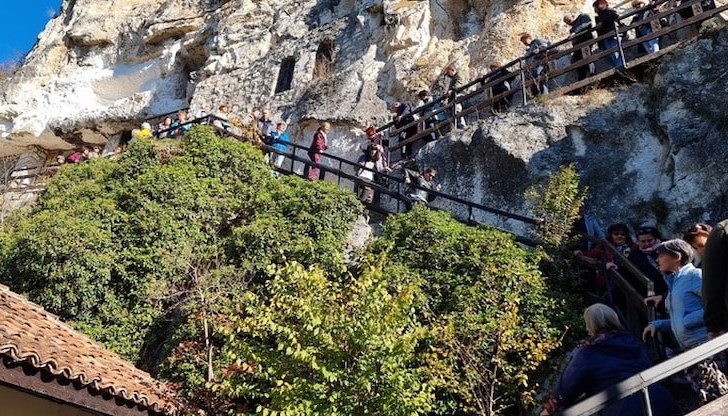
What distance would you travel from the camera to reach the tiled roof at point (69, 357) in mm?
6469

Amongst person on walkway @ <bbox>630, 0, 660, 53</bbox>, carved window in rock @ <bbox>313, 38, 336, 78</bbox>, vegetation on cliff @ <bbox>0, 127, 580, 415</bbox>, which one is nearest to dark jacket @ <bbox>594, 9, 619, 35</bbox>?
person on walkway @ <bbox>630, 0, 660, 53</bbox>

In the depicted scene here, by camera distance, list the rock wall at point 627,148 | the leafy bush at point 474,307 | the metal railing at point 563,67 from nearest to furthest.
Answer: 1. the leafy bush at point 474,307
2. the rock wall at point 627,148
3. the metal railing at point 563,67

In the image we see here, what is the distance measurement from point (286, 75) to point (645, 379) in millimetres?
20446

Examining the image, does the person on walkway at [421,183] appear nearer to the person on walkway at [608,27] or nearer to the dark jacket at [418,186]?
the dark jacket at [418,186]

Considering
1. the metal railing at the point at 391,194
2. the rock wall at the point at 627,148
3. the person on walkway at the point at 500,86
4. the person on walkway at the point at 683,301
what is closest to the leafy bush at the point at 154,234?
the metal railing at the point at 391,194

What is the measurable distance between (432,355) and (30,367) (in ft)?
12.7

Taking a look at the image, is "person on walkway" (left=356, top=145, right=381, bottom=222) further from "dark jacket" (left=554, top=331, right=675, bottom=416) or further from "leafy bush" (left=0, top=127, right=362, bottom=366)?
"dark jacket" (left=554, top=331, right=675, bottom=416)

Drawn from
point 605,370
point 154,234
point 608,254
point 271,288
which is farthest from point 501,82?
point 605,370

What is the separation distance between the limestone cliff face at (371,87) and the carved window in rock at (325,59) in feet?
0.16

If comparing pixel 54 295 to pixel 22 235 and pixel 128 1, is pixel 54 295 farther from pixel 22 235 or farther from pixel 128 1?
pixel 128 1

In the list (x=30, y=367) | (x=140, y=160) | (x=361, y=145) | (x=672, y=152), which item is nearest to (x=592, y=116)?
(x=672, y=152)

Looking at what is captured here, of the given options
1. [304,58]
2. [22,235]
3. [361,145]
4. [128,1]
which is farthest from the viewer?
[128,1]

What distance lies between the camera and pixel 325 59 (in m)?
22.9

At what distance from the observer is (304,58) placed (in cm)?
2303
